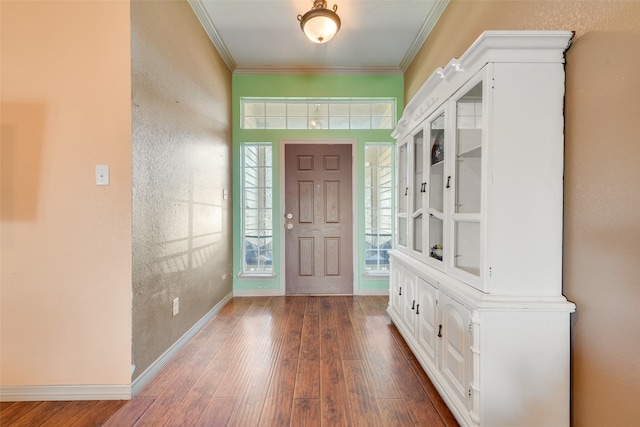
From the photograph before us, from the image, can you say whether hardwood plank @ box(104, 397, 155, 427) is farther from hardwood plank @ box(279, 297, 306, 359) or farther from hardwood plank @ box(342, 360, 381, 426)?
hardwood plank @ box(342, 360, 381, 426)

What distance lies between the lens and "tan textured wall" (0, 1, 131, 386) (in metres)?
1.53

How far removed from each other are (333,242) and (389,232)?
74 cm

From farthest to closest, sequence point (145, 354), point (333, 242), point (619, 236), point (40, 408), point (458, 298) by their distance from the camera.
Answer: point (333, 242) → point (145, 354) → point (40, 408) → point (458, 298) → point (619, 236)

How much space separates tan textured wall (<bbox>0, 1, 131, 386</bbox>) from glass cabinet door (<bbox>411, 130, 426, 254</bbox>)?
1.90 meters

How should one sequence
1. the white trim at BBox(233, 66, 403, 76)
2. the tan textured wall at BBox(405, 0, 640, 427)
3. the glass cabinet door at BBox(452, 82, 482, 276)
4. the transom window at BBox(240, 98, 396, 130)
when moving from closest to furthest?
the tan textured wall at BBox(405, 0, 640, 427) < the glass cabinet door at BBox(452, 82, 482, 276) < the white trim at BBox(233, 66, 403, 76) < the transom window at BBox(240, 98, 396, 130)

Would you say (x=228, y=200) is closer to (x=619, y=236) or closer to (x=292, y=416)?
(x=292, y=416)

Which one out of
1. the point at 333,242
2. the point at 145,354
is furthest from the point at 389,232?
the point at 145,354

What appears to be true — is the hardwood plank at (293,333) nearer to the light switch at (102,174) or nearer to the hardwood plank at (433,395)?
the hardwood plank at (433,395)

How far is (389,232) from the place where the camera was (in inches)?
137

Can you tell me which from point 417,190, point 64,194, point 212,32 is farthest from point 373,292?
point 212,32

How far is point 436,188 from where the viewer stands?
1772 millimetres

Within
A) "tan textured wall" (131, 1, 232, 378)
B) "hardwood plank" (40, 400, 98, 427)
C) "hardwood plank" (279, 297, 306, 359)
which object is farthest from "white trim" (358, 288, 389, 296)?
"hardwood plank" (40, 400, 98, 427)

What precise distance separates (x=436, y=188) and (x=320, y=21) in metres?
1.62

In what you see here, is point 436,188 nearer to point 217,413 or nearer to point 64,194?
point 217,413
